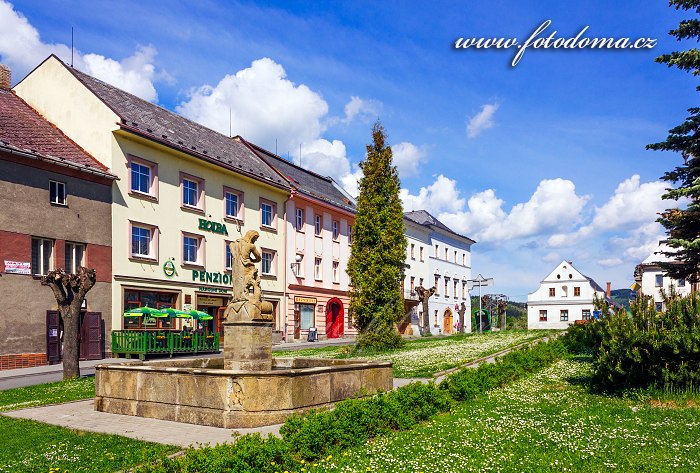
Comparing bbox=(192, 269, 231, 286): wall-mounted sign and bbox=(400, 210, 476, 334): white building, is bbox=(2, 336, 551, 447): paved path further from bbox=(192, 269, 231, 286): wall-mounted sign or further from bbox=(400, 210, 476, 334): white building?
bbox=(400, 210, 476, 334): white building

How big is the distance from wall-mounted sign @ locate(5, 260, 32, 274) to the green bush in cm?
2214

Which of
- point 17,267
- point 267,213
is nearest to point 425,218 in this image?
point 267,213

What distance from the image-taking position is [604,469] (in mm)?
8039

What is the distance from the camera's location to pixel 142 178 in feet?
107

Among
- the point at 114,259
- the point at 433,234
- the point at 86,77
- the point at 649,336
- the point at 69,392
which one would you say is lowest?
the point at 69,392

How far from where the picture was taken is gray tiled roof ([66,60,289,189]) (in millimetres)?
32375

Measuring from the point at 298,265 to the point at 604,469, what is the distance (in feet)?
123

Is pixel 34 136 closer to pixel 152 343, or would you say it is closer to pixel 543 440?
pixel 152 343

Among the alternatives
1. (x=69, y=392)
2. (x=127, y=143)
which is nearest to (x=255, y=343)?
(x=69, y=392)

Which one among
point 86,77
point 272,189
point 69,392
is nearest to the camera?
point 69,392

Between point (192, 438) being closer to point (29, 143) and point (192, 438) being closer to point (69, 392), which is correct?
point (69, 392)

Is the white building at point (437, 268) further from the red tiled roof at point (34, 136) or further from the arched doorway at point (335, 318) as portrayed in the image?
the red tiled roof at point (34, 136)

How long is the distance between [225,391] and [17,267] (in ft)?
60.3

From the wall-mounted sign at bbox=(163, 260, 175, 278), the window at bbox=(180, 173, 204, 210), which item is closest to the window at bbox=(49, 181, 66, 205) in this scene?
the wall-mounted sign at bbox=(163, 260, 175, 278)
